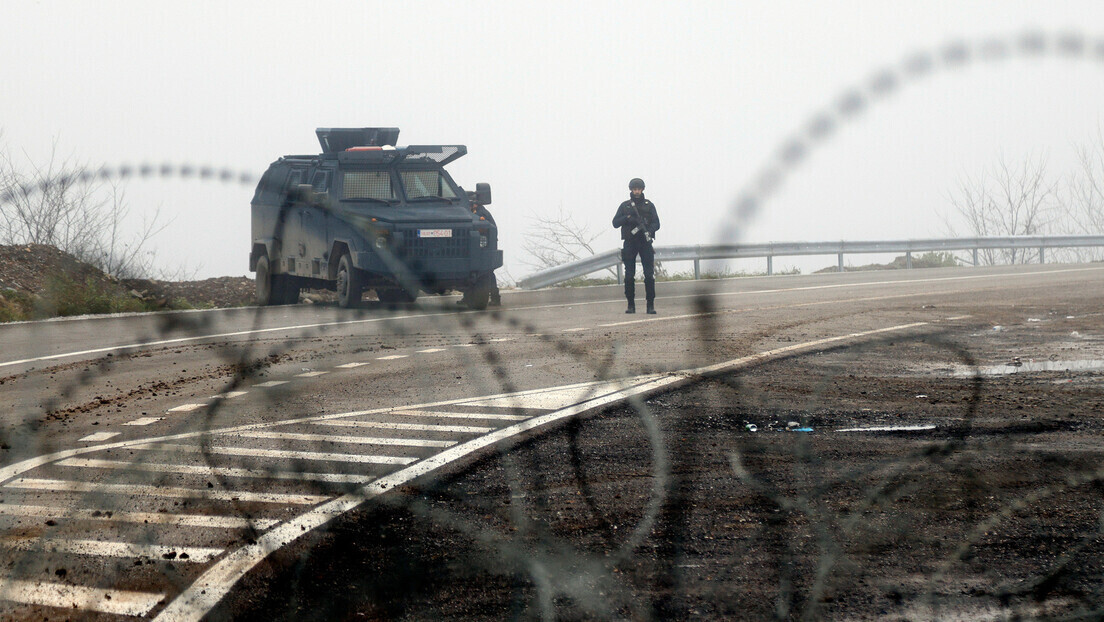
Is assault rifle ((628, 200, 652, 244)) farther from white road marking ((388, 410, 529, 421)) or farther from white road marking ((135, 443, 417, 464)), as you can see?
white road marking ((135, 443, 417, 464))

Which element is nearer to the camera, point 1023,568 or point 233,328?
point 1023,568

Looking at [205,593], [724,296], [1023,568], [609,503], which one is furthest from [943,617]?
[724,296]

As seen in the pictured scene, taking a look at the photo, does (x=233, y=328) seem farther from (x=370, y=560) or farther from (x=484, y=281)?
(x=370, y=560)

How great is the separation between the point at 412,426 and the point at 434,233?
32.8 feet

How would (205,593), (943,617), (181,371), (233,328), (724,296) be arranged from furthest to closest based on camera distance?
(724,296) → (233,328) → (181,371) → (205,593) → (943,617)

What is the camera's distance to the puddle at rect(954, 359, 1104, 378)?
33.9ft

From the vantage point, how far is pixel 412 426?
26.3 ft

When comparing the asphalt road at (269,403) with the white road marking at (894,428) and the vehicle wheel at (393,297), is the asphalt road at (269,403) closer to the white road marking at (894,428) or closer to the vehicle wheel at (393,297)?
the vehicle wheel at (393,297)

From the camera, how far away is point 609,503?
5.88 meters

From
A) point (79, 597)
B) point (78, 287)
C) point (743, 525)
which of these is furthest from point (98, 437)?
point (78, 287)

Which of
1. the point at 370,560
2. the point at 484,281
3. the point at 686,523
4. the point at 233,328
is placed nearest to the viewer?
the point at 370,560

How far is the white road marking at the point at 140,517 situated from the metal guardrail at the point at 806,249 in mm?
16281

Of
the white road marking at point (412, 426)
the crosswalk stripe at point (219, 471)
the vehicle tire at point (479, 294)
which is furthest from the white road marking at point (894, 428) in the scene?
the vehicle tire at point (479, 294)

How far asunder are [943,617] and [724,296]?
1659 centimetres
